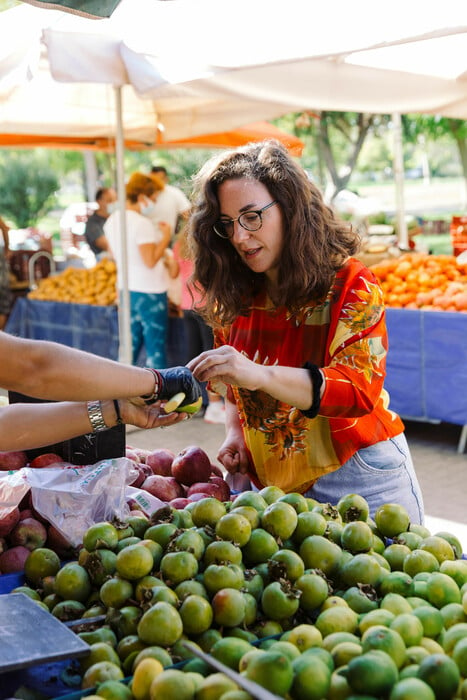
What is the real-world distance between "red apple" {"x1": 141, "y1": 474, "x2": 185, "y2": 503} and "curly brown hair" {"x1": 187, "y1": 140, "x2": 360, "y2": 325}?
1.86 feet

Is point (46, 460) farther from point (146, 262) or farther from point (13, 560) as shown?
point (146, 262)

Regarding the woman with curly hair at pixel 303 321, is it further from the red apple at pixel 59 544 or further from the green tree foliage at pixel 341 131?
the green tree foliage at pixel 341 131

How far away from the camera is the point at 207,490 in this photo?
2354 mm

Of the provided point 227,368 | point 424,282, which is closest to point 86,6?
point 227,368

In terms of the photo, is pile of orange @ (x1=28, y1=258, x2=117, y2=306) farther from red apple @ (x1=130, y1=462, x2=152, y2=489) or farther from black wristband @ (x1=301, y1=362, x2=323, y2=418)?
black wristband @ (x1=301, y1=362, x2=323, y2=418)

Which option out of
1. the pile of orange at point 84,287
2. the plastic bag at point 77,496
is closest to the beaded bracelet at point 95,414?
the plastic bag at point 77,496

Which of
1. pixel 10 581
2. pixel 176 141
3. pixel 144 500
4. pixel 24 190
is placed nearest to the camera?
pixel 10 581

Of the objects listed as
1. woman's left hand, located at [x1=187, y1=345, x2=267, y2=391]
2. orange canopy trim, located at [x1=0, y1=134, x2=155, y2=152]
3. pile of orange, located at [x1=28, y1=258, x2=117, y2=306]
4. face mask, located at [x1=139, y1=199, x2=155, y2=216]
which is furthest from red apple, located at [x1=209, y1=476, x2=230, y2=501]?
orange canopy trim, located at [x1=0, y1=134, x2=155, y2=152]

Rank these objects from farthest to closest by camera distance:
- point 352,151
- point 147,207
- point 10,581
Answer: point 352,151 → point 147,207 → point 10,581

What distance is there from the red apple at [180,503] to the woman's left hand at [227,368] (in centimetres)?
39

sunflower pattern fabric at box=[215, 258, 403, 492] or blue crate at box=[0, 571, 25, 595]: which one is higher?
sunflower pattern fabric at box=[215, 258, 403, 492]

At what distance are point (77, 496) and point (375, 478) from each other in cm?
89

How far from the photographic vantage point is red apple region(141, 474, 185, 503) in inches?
92.8

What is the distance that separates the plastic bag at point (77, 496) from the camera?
2100 mm
